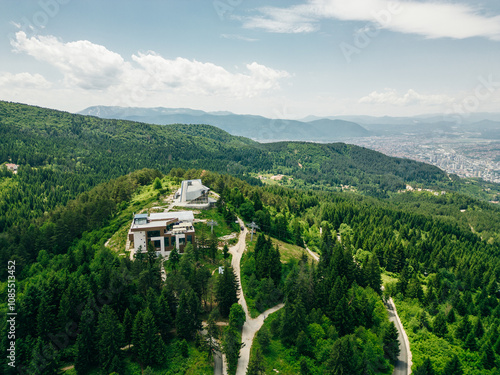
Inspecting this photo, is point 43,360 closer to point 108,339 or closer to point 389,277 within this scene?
point 108,339

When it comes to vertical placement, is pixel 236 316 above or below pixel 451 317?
above

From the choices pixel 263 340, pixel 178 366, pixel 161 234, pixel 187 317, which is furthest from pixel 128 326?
pixel 161 234

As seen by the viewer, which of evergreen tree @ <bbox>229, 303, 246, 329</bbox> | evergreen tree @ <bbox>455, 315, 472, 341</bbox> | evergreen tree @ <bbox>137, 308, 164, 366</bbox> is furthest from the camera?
evergreen tree @ <bbox>455, 315, 472, 341</bbox>

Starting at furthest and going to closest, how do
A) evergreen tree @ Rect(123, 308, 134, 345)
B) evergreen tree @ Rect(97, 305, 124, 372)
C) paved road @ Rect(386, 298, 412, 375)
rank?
paved road @ Rect(386, 298, 412, 375) → evergreen tree @ Rect(123, 308, 134, 345) → evergreen tree @ Rect(97, 305, 124, 372)

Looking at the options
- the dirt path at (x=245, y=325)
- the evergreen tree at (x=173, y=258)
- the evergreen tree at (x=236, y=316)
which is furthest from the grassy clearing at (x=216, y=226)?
the evergreen tree at (x=236, y=316)

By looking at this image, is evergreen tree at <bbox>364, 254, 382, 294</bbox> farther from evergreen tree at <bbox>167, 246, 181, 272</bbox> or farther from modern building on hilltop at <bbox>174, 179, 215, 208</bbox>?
modern building on hilltop at <bbox>174, 179, 215, 208</bbox>

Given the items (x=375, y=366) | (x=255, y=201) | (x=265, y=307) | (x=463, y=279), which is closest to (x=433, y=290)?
(x=463, y=279)

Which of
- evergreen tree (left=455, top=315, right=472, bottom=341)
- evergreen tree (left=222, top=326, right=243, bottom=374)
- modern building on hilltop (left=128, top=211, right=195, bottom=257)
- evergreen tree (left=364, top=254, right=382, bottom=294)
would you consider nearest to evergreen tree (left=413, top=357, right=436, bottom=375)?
evergreen tree (left=455, top=315, right=472, bottom=341)

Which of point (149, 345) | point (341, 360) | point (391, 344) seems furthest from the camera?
point (391, 344)
